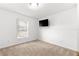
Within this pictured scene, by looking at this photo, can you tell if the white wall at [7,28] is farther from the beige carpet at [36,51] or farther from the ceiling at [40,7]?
the ceiling at [40,7]

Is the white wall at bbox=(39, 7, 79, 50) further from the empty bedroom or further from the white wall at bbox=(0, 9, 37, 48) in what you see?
the white wall at bbox=(0, 9, 37, 48)

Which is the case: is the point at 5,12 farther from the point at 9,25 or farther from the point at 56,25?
the point at 56,25

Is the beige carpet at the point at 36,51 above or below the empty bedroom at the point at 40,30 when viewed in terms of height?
below

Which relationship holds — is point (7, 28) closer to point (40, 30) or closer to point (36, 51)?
point (40, 30)

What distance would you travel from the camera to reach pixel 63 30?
332cm

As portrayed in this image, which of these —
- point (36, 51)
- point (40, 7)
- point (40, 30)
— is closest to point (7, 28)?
point (40, 30)

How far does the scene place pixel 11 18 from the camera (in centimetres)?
339

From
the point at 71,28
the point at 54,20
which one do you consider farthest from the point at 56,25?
the point at 71,28

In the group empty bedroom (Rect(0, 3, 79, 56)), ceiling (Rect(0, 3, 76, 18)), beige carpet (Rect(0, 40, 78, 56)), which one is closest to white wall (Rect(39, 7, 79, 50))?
empty bedroom (Rect(0, 3, 79, 56))

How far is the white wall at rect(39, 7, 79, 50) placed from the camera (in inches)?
111

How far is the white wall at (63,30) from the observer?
2826 millimetres

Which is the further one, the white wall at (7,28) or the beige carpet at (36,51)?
the white wall at (7,28)

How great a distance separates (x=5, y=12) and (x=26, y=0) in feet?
8.86

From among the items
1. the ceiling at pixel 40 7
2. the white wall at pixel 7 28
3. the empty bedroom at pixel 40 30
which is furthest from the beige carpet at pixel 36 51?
the ceiling at pixel 40 7
